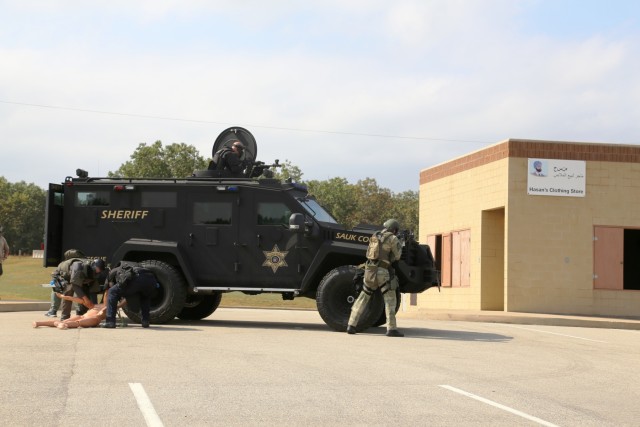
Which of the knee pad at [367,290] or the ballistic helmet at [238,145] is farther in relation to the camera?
the ballistic helmet at [238,145]

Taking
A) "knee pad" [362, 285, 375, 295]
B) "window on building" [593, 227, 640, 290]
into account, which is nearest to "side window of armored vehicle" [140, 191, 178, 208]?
"knee pad" [362, 285, 375, 295]

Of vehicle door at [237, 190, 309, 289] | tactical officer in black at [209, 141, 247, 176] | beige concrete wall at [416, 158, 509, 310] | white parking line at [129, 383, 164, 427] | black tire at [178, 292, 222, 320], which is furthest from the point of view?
beige concrete wall at [416, 158, 509, 310]

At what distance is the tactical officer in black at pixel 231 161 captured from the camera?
716 inches

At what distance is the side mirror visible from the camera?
16.3m

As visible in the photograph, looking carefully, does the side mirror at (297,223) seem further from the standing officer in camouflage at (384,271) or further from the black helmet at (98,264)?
the black helmet at (98,264)

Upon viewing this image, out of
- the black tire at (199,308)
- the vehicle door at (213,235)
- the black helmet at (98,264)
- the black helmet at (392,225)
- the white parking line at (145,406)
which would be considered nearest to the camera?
the white parking line at (145,406)

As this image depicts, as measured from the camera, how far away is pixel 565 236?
26953 millimetres

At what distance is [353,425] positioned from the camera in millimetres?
7402

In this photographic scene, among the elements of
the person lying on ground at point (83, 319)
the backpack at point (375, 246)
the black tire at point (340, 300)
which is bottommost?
the person lying on ground at point (83, 319)

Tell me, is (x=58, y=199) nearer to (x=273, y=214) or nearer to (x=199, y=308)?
(x=199, y=308)

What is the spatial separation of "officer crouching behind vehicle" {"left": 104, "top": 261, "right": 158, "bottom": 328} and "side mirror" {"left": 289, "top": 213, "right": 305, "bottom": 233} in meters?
2.45

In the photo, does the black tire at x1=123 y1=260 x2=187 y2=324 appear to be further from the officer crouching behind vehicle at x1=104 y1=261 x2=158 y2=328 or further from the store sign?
the store sign

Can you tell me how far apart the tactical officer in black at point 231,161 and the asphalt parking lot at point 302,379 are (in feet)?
11.4

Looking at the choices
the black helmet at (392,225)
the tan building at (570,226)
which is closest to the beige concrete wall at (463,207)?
the tan building at (570,226)
